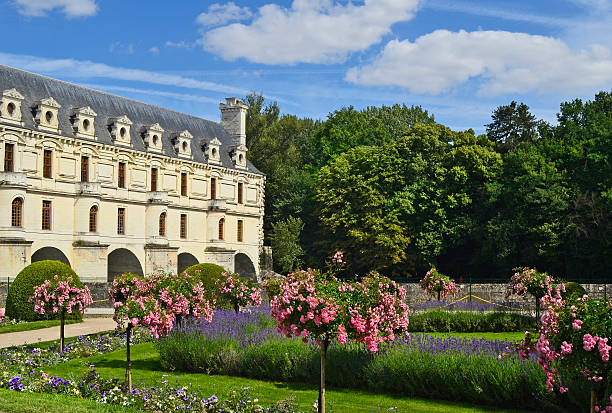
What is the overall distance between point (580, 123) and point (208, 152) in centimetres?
2570

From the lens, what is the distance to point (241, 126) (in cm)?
5688

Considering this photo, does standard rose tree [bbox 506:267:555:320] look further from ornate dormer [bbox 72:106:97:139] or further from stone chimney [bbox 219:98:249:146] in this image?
stone chimney [bbox 219:98:249:146]

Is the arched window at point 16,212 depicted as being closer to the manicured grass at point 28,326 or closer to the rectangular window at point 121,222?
the rectangular window at point 121,222

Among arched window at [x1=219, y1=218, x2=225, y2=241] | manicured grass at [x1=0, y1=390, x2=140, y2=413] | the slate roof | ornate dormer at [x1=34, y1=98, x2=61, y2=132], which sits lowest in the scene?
manicured grass at [x1=0, y1=390, x2=140, y2=413]

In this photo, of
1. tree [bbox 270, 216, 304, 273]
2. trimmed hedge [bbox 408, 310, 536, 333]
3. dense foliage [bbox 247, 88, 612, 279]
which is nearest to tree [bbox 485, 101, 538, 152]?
dense foliage [bbox 247, 88, 612, 279]

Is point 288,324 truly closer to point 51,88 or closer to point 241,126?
point 51,88

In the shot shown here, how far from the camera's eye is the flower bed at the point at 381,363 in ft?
40.3

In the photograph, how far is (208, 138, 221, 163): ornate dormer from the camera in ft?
169

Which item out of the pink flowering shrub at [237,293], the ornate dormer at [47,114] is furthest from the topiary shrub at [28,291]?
the ornate dormer at [47,114]

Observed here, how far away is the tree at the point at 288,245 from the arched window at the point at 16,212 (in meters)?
22.1

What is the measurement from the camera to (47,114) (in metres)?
38.8

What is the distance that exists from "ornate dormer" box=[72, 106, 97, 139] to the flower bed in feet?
85.4

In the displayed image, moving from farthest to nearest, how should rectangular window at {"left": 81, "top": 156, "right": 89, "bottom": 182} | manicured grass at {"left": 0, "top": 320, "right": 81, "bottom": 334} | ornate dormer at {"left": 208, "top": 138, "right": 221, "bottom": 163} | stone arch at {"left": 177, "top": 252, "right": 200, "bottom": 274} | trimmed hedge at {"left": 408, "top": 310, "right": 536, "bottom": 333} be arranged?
ornate dormer at {"left": 208, "top": 138, "right": 221, "bottom": 163}, stone arch at {"left": 177, "top": 252, "right": 200, "bottom": 274}, rectangular window at {"left": 81, "top": 156, "right": 89, "bottom": 182}, trimmed hedge at {"left": 408, "top": 310, "right": 536, "bottom": 333}, manicured grass at {"left": 0, "top": 320, "right": 81, "bottom": 334}

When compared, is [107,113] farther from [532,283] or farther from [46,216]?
[532,283]
